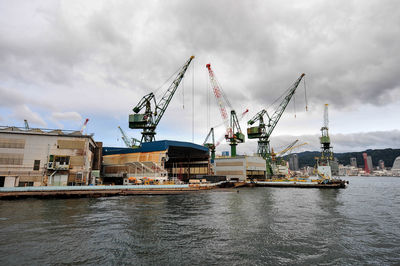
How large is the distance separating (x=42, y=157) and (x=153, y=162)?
30869 mm

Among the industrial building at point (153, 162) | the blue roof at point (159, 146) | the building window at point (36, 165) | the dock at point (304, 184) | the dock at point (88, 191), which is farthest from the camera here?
the dock at point (304, 184)

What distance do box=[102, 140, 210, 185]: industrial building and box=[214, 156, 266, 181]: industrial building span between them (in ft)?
52.6

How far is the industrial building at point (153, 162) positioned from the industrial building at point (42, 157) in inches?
625

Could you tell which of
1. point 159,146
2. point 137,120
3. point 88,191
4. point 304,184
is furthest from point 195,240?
point 304,184

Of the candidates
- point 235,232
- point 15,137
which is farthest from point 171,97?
point 235,232

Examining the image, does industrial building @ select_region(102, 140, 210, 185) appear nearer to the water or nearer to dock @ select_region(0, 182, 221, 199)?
dock @ select_region(0, 182, 221, 199)

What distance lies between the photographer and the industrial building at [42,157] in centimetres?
5006

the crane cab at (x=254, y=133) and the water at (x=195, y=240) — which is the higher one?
the crane cab at (x=254, y=133)

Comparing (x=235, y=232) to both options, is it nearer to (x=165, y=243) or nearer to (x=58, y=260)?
(x=165, y=243)

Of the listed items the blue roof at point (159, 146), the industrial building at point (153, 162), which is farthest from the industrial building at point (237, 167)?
the blue roof at point (159, 146)

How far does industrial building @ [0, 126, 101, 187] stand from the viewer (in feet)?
164

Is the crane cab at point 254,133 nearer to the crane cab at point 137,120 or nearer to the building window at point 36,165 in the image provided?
the crane cab at point 137,120

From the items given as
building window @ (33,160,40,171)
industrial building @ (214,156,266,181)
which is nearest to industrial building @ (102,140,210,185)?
industrial building @ (214,156,266,181)

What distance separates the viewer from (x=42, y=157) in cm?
5244
